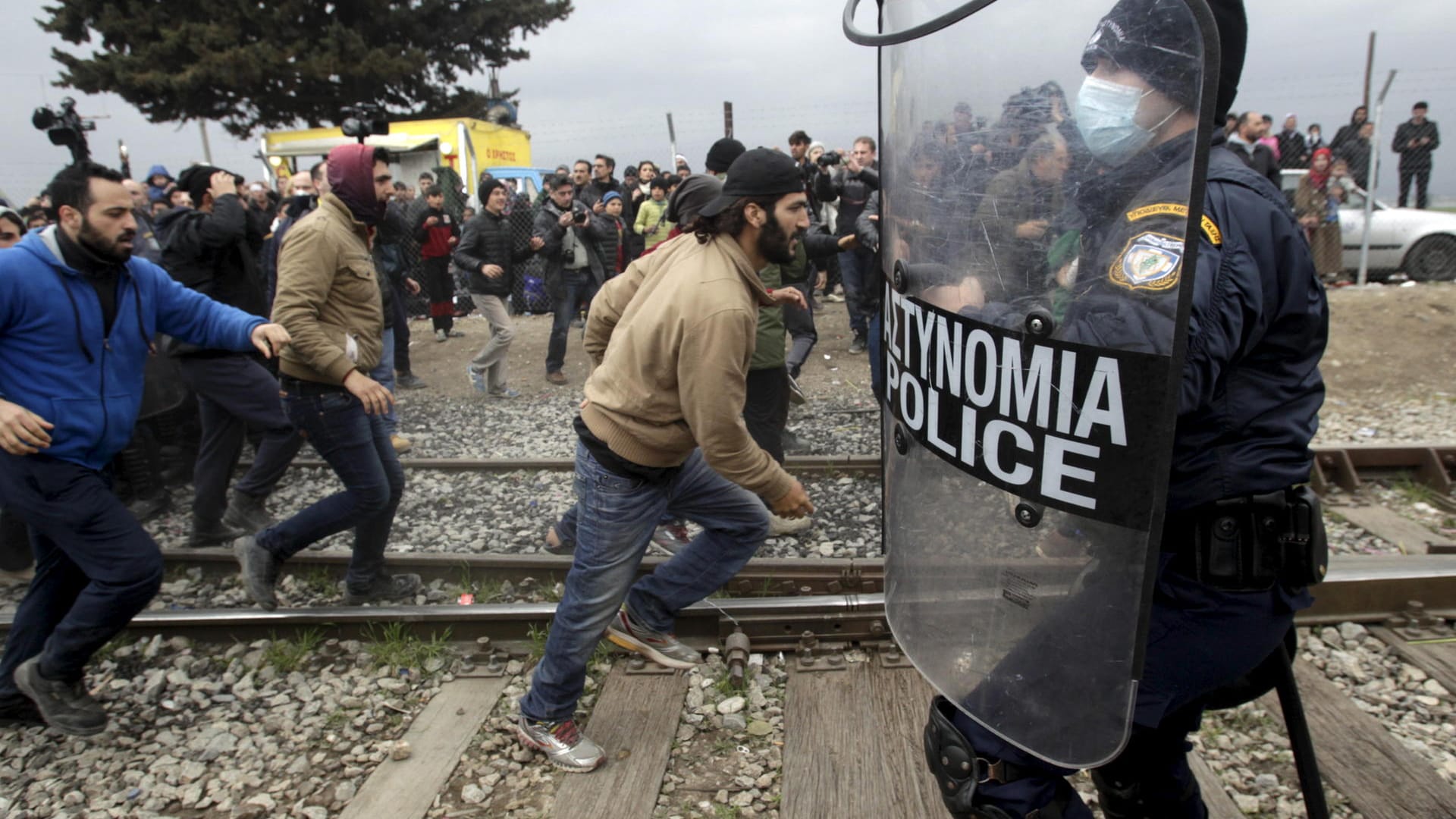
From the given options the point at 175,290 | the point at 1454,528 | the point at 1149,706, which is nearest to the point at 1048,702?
the point at 1149,706

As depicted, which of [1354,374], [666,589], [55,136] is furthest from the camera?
[1354,374]

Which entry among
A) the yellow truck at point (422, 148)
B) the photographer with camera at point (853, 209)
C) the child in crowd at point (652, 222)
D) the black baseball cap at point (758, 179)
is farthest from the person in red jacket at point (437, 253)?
the black baseball cap at point (758, 179)

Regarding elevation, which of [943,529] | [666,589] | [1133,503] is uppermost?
[1133,503]

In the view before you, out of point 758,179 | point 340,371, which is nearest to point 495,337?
point 340,371

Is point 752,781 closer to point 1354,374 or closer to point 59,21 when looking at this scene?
point 1354,374

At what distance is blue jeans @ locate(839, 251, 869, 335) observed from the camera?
895 cm

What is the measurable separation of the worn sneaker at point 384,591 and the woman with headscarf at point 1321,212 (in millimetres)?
10618

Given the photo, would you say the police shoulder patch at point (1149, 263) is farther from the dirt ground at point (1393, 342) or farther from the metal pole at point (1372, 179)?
the metal pole at point (1372, 179)

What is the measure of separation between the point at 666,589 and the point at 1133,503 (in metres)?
2.36

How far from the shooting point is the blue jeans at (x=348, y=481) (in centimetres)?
383

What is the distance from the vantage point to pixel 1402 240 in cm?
1126

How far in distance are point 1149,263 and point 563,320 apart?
8244 millimetres

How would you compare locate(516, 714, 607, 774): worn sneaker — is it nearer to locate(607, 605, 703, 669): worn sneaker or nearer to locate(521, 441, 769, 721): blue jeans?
locate(521, 441, 769, 721): blue jeans

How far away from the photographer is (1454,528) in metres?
4.66
